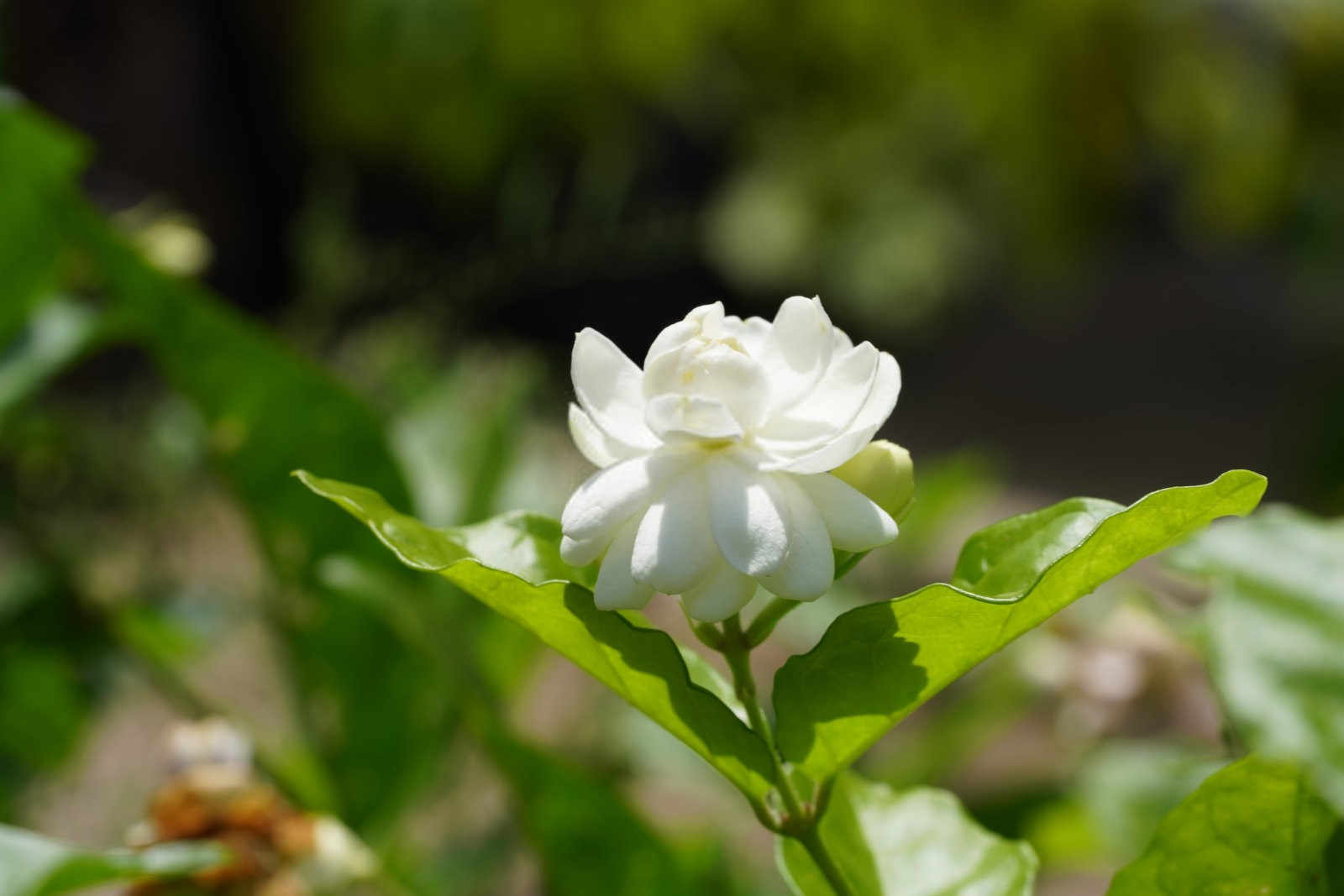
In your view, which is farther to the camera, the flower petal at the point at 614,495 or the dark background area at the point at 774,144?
the dark background area at the point at 774,144

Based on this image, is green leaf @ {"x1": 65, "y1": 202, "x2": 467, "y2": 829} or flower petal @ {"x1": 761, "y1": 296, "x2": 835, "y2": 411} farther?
green leaf @ {"x1": 65, "y1": 202, "x2": 467, "y2": 829}

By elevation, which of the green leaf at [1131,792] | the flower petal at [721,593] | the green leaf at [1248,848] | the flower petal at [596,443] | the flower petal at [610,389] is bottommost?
the green leaf at [1131,792]

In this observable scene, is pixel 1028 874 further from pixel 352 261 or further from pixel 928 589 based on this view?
pixel 352 261

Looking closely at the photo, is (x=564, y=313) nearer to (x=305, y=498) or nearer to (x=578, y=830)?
(x=305, y=498)

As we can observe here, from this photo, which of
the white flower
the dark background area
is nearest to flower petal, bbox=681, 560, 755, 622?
the white flower

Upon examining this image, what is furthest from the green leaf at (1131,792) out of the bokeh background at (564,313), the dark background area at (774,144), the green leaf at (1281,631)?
the dark background area at (774,144)

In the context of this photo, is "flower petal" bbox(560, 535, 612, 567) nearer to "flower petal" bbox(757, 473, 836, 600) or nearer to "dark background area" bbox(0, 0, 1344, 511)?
"flower petal" bbox(757, 473, 836, 600)

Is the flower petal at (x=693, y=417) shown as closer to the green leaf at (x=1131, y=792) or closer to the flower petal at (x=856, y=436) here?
the flower petal at (x=856, y=436)
